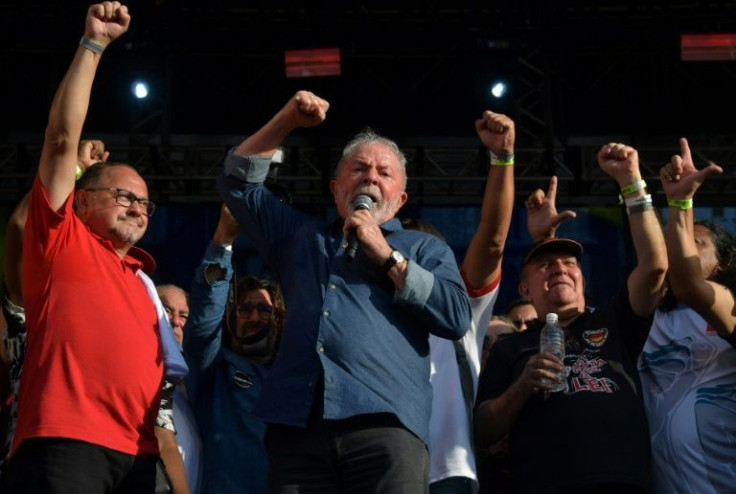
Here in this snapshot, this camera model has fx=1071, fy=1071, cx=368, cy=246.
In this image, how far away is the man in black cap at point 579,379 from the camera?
319cm

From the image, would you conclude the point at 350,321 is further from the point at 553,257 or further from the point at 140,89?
the point at 140,89

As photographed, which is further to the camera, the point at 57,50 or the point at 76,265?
the point at 57,50

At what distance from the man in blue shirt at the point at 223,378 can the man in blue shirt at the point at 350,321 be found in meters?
0.48

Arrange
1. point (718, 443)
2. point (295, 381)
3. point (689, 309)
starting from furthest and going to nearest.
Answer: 1. point (689, 309)
2. point (718, 443)
3. point (295, 381)

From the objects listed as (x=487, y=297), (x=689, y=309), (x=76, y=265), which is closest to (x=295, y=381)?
(x=76, y=265)

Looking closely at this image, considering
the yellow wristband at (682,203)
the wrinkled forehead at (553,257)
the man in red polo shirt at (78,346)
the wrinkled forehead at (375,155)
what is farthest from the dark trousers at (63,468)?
the yellow wristband at (682,203)

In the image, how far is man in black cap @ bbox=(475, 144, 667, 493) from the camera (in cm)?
319

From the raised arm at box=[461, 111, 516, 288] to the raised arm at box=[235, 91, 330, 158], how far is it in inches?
21.7

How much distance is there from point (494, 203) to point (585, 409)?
2.28 feet

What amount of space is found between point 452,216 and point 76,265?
26.1 feet

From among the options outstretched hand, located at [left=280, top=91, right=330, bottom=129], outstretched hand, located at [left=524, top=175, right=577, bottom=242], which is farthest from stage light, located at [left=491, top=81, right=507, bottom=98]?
outstretched hand, located at [left=280, top=91, right=330, bottom=129]

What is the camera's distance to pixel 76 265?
2814 mm

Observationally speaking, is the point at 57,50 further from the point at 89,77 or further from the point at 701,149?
the point at 89,77

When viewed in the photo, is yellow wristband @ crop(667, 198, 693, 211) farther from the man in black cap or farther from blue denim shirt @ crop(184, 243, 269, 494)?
blue denim shirt @ crop(184, 243, 269, 494)
